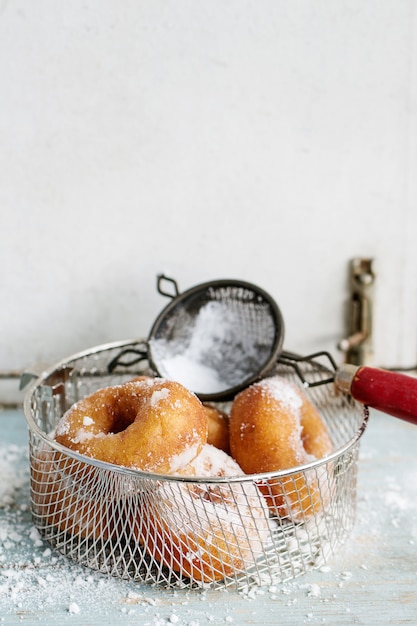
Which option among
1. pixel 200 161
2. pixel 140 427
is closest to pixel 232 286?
pixel 200 161

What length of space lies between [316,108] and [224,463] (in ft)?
1.60

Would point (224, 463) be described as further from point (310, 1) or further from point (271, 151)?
point (310, 1)

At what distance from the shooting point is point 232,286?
0.92 m

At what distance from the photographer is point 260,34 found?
920 millimetres

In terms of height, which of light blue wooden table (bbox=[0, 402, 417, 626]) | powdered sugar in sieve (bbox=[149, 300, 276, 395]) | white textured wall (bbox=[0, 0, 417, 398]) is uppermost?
white textured wall (bbox=[0, 0, 417, 398])

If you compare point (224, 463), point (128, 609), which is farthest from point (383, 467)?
point (128, 609)

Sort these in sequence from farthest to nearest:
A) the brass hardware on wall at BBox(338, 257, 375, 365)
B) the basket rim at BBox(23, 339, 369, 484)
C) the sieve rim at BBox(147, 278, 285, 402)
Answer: the brass hardware on wall at BBox(338, 257, 375, 365), the sieve rim at BBox(147, 278, 285, 402), the basket rim at BBox(23, 339, 369, 484)

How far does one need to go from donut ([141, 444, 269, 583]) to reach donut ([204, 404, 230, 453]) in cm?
11

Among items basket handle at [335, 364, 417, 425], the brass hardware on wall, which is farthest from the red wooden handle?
the brass hardware on wall

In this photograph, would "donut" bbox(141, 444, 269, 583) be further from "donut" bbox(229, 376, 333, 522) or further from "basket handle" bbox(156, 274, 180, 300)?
"basket handle" bbox(156, 274, 180, 300)

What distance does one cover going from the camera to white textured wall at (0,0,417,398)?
0.92 meters

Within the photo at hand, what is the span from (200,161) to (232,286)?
18 cm

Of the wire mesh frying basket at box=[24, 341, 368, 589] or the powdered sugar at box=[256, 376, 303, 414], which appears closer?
the wire mesh frying basket at box=[24, 341, 368, 589]

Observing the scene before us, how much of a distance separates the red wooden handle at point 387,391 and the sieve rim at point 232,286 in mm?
115
